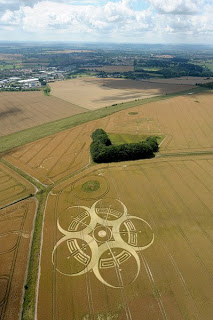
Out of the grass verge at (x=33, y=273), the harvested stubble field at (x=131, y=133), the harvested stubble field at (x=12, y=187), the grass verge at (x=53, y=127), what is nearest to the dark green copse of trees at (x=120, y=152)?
the harvested stubble field at (x=131, y=133)

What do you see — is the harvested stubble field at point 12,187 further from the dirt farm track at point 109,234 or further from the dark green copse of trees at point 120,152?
the dark green copse of trees at point 120,152

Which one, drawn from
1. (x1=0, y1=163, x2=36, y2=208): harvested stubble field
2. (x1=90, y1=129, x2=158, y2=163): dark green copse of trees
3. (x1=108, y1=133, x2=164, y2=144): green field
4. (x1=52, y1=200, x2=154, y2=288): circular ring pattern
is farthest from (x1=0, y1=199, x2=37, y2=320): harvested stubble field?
(x1=108, y1=133, x2=164, y2=144): green field

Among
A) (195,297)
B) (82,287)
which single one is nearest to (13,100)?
(82,287)

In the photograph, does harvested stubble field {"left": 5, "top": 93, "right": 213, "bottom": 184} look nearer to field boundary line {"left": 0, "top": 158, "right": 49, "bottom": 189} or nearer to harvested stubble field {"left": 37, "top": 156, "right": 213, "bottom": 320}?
field boundary line {"left": 0, "top": 158, "right": 49, "bottom": 189}

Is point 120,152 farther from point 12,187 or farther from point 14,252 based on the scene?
point 14,252

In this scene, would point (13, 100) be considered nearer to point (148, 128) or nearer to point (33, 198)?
point (148, 128)
